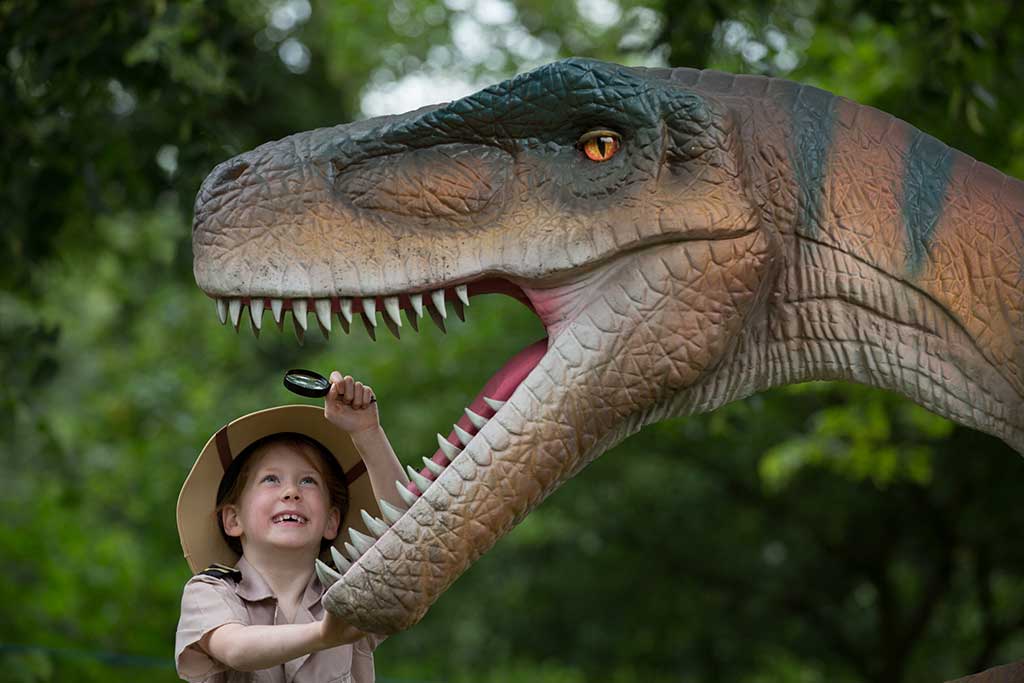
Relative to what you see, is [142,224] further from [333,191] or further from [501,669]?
[333,191]

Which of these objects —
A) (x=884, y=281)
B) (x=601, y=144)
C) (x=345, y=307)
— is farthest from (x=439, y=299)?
(x=884, y=281)

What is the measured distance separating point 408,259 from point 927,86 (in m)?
3.34

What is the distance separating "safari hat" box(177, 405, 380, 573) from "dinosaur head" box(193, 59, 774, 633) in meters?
0.49

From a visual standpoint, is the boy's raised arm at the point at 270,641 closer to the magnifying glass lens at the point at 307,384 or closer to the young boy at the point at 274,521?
the young boy at the point at 274,521

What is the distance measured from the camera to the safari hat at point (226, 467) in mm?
2561

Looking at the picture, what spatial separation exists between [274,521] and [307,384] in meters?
0.34

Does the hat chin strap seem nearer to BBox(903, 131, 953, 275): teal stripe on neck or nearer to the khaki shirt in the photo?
the khaki shirt

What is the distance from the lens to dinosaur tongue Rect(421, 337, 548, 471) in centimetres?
214

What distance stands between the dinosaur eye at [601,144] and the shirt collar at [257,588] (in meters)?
0.94

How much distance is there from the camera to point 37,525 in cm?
792

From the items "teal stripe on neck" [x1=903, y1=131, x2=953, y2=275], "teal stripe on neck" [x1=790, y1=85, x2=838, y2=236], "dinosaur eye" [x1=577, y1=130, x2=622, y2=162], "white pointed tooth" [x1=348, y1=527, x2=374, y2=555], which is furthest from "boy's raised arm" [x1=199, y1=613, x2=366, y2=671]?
"teal stripe on neck" [x1=903, y1=131, x2=953, y2=275]

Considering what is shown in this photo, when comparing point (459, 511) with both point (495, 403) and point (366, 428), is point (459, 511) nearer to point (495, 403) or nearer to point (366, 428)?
point (495, 403)

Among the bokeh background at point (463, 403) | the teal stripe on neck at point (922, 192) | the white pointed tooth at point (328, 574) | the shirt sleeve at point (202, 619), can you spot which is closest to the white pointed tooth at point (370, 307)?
the white pointed tooth at point (328, 574)

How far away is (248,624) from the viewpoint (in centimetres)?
242
